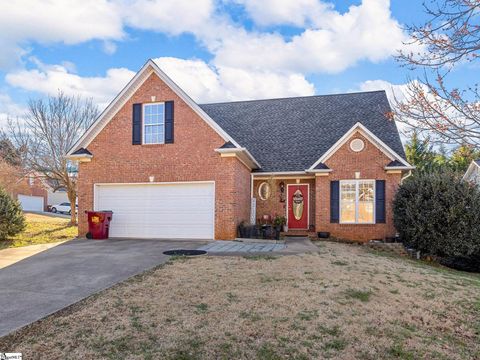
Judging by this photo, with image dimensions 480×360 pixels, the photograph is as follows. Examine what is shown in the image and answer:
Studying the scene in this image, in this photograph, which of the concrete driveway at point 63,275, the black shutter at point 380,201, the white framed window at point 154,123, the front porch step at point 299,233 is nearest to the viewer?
the concrete driveway at point 63,275

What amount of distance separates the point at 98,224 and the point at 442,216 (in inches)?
503

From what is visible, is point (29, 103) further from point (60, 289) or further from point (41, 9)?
point (60, 289)

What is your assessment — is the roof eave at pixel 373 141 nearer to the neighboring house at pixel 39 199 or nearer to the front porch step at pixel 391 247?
the front porch step at pixel 391 247

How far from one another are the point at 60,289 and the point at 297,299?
14.4 ft

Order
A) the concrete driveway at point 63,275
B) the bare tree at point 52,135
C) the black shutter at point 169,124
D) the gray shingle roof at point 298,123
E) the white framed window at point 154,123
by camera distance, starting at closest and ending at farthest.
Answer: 1. the concrete driveway at point 63,275
2. the black shutter at point 169,124
3. the white framed window at point 154,123
4. the gray shingle roof at point 298,123
5. the bare tree at point 52,135

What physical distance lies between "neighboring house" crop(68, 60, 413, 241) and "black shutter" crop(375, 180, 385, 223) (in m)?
0.04

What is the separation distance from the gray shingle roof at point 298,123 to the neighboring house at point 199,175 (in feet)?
1.92

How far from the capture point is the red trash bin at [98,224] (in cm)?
1378

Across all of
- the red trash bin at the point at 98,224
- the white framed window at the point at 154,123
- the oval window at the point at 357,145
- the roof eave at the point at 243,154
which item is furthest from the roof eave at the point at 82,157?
the oval window at the point at 357,145

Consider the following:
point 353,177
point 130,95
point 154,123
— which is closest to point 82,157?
point 130,95

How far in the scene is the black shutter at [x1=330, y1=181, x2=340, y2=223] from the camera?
1479 cm

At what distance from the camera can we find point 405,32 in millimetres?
4566

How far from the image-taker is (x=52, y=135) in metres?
22.7

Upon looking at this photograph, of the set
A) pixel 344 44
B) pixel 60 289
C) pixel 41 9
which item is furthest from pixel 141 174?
pixel 344 44
